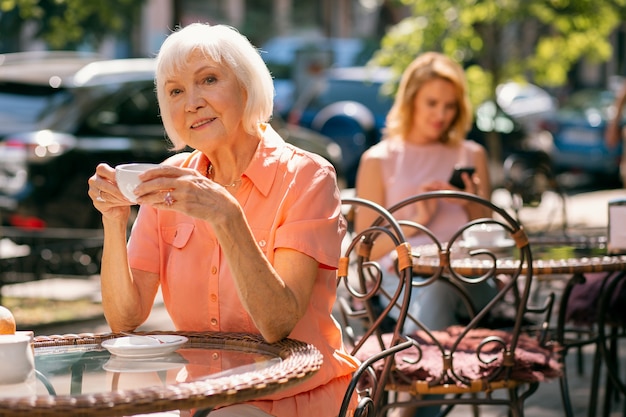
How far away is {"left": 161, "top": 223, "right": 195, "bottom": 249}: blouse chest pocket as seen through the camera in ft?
9.49

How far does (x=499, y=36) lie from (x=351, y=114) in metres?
2.87

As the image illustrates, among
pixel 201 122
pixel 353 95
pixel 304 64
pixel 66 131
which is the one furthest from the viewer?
pixel 304 64

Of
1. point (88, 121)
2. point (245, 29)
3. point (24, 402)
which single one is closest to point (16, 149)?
point (88, 121)

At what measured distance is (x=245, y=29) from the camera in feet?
104

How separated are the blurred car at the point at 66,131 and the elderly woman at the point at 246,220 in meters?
6.09

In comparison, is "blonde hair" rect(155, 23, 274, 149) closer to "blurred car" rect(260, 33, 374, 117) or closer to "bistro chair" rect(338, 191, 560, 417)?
"bistro chair" rect(338, 191, 560, 417)

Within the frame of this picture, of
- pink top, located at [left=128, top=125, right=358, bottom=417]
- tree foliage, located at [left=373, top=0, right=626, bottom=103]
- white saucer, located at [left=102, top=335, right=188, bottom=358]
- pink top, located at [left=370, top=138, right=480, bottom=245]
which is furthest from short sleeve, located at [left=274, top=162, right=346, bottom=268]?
tree foliage, located at [left=373, top=0, right=626, bottom=103]

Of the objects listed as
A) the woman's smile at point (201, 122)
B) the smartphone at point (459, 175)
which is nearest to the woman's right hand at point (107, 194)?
the woman's smile at point (201, 122)

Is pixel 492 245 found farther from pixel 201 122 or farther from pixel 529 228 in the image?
pixel 529 228

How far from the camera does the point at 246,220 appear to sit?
2639 millimetres

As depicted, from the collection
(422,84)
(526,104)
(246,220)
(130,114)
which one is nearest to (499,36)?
(130,114)

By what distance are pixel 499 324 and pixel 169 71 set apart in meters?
2.06

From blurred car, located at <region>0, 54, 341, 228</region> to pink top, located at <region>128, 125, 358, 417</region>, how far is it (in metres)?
6.11

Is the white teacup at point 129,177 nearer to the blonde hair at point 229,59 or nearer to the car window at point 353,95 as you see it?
the blonde hair at point 229,59
